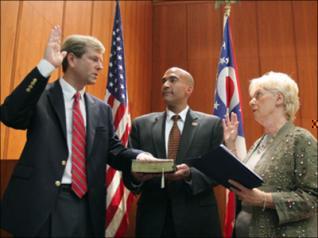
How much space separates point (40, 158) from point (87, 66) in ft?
2.03

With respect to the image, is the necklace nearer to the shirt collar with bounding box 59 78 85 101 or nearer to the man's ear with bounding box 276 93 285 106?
the man's ear with bounding box 276 93 285 106

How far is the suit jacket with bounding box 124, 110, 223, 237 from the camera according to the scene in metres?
2.11

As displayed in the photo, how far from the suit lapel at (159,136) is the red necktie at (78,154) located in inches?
24.8

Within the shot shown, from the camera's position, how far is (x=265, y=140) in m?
2.25

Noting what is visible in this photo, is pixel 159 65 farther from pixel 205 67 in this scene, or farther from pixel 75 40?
pixel 75 40

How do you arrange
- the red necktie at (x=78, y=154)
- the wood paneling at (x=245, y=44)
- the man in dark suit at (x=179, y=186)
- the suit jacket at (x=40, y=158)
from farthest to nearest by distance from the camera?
the wood paneling at (x=245, y=44) < the man in dark suit at (x=179, y=186) < the red necktie at (x=78, y=154) < the suit jacket at (x=40, y=158)

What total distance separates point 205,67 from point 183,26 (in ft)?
3.17

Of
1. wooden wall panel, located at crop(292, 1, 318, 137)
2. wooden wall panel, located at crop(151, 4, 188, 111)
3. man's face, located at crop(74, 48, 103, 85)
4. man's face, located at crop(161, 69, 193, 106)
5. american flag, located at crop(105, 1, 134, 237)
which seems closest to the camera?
man's face, located at crop(74, 48, 103, 85)

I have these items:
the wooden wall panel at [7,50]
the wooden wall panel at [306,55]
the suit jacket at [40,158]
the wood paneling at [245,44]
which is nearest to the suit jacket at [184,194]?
the suit jacket at [40,158]

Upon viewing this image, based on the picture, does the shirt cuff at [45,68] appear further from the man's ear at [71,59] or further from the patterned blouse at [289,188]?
the patterned blouse at [289,188]

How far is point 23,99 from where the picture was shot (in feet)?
5.19

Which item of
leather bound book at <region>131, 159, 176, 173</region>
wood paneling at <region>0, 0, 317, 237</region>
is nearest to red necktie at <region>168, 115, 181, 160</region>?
leather bound book at <region>131, 159, 176, 173</region>

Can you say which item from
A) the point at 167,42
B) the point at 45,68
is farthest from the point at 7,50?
the point at 167,42

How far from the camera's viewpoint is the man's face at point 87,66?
1995 millimetres
